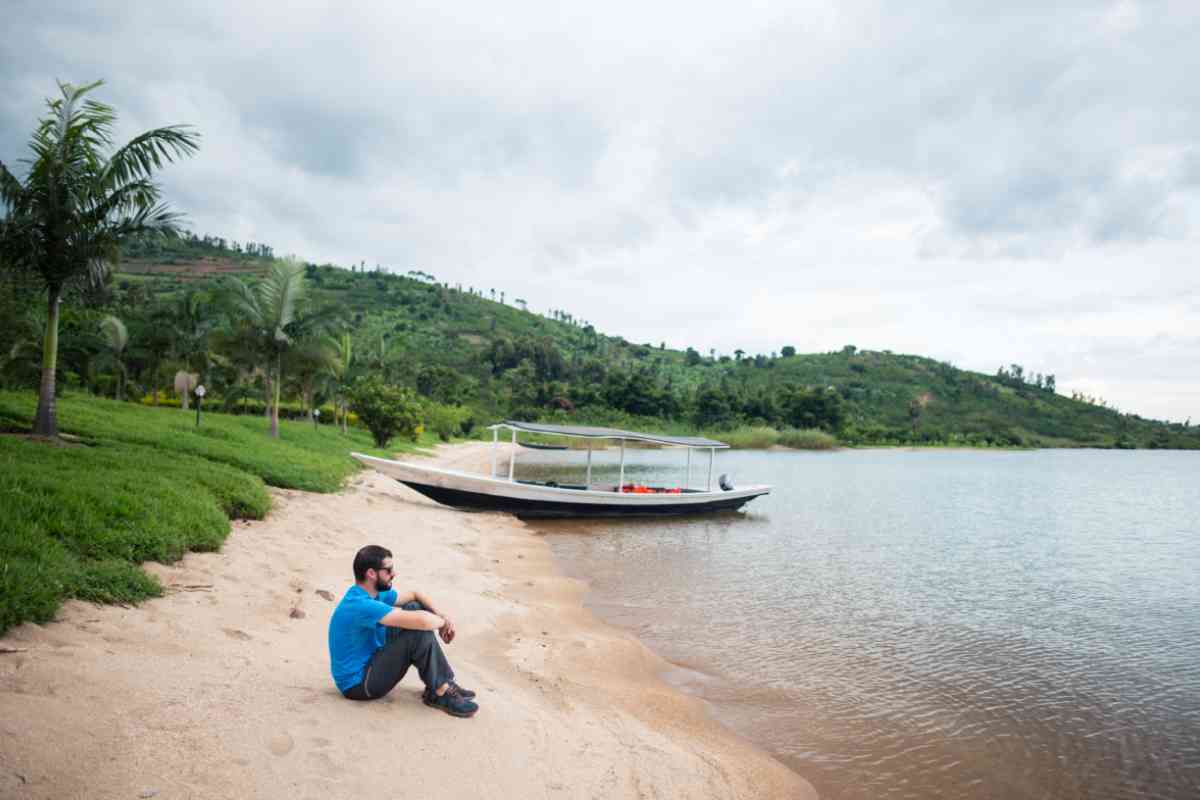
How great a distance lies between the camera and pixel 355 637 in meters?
4.74

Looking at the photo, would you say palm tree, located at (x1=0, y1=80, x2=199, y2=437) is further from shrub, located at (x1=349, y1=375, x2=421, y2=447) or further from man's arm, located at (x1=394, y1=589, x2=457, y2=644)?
shrub, located at (x1=349, y1=375, x2=421, y2=447)

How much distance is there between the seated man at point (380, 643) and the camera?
470 cm

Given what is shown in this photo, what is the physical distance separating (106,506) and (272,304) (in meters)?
18.5

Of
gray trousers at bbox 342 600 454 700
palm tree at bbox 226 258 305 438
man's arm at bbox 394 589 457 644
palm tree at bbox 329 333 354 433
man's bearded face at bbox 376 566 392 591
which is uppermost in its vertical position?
palm tree at bbox 226 258 305 438

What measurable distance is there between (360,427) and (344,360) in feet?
42.6

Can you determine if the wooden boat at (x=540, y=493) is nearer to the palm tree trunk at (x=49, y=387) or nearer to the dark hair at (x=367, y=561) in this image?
the palm tree trunk at (x=49, y=387)

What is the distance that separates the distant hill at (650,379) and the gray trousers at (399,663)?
133ft

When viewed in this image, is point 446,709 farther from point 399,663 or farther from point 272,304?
point 272,304

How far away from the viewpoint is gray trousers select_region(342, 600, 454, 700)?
471cm

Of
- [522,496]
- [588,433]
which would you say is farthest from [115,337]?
[588,433]

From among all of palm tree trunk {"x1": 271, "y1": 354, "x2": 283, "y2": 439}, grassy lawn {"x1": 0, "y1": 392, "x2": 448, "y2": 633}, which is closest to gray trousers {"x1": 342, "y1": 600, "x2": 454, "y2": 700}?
grassy lawn {"x1": 0, "y1": 392, "x2": 448, "y2": 633}

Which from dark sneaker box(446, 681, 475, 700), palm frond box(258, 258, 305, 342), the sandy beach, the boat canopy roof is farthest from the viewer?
palm frond box(258, 258, 305, 342)

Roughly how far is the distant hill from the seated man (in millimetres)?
40530

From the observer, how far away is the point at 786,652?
904 cm
